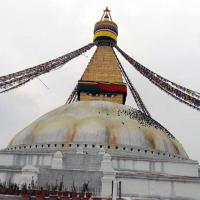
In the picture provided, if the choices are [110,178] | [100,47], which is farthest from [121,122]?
[100,47]

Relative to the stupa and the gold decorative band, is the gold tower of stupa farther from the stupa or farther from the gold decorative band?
the stupa

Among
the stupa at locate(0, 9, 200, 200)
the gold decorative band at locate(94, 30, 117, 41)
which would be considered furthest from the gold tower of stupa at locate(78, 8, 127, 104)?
the stupa at locate(0, 9, 200, 200)

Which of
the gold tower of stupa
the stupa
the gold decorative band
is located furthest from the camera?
the gold decorative band

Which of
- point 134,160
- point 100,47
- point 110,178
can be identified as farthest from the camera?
point 100,47

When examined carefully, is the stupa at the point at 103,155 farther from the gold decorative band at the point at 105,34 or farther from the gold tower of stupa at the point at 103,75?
the gold decorative band at the point at 105,34

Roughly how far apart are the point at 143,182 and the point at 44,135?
19.6ft

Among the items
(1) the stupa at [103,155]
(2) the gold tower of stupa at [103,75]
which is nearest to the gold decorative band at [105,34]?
(2) the gold tower of stupa at [103,75]

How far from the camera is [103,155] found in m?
16.5

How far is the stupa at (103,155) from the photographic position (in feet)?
50.5

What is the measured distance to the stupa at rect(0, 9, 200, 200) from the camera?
15.4 metres

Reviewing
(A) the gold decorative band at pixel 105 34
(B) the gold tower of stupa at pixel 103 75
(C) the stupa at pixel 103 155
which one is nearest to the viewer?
(C) the stupa at pixel 103 155

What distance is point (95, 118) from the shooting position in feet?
64.4

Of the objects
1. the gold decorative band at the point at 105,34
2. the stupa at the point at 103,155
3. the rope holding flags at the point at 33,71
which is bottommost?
the stupa at the point at 103,155

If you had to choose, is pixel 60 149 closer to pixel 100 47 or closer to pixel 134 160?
pixel 134 160
